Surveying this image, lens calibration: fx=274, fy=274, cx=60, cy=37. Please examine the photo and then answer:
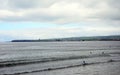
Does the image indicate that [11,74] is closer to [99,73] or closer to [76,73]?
[76,73]

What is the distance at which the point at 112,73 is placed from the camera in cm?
3884

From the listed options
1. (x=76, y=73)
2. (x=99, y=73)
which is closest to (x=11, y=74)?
(x=76, y=73)

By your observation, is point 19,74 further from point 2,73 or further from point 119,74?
point 119,74

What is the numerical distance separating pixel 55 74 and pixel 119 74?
8828 mm

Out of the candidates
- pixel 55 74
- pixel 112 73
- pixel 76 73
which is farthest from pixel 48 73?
pixel 112 73

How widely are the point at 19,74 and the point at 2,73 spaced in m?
2.79

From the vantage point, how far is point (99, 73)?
38.5 metres

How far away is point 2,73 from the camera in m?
39.0

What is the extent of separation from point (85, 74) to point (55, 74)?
13.6 feet

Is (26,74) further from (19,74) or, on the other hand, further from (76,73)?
(76,73)

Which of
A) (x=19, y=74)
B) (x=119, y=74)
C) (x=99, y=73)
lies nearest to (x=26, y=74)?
(x=19, y=74)

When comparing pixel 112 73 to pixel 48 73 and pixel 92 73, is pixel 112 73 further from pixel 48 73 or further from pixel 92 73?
pixel 48 73

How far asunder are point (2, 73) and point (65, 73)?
8.97m

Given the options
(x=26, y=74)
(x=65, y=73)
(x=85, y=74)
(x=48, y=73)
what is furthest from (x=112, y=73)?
(x=26, y=74)
